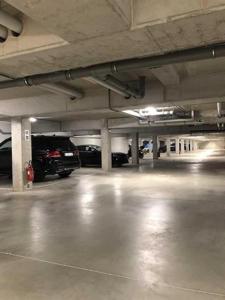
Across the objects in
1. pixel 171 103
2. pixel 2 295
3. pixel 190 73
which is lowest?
pixel 2 295

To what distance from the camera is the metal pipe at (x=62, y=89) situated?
16.7 feet

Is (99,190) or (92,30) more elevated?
(92,30)

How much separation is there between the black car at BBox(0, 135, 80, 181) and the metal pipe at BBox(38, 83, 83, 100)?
9.96 ft

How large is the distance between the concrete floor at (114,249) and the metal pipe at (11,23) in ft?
7.38

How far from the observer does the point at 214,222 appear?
13.4 feet

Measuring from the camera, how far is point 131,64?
10.8 ft

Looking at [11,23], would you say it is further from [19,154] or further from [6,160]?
[6,160]

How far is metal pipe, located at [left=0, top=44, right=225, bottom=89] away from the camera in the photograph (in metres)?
2.95

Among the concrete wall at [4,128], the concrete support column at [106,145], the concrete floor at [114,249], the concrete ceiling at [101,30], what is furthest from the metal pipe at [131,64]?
the concrete wall at [4,128]

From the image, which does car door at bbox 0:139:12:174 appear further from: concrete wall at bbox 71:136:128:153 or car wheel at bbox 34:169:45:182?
concrete wall at bbox 71:136:128:153

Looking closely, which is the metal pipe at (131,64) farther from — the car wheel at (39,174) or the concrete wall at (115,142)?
the concrete wall at (115,142)

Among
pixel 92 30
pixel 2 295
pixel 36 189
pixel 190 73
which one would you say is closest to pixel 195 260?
pixel 2 295

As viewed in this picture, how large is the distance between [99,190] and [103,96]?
7.94 ft

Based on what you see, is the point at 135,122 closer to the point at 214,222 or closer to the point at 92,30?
the point at 214,222
